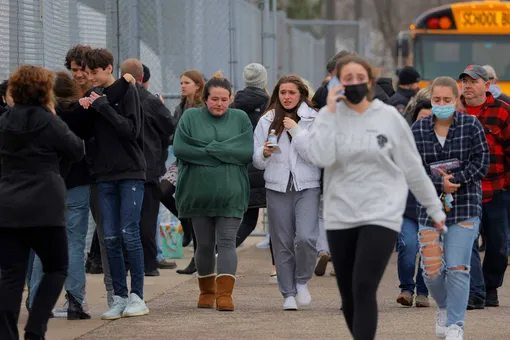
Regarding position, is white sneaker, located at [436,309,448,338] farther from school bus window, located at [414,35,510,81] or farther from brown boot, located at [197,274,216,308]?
school bus window, located at [414,35,510,81]

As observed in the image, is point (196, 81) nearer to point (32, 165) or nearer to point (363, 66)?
point (32, 165)

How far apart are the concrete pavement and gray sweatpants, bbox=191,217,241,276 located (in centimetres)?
38

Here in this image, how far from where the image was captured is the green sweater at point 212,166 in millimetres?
9617

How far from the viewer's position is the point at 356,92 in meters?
6.83

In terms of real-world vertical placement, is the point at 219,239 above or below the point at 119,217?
below

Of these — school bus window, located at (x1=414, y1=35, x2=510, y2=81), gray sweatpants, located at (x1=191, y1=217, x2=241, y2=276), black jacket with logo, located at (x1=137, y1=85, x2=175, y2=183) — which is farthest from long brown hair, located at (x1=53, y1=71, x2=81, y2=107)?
school bus window, located at (x1=414, y1=35, x2=510, y2=81)

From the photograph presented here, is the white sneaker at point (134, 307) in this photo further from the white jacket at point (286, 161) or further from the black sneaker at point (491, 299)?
the black sneaker at point (491, 299)

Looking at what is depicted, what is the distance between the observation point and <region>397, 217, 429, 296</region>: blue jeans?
398 inches

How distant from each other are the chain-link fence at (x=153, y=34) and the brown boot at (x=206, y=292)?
2.16m

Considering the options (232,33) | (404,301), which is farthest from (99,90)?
(232,33)

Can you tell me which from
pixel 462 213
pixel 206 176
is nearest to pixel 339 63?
pixel 462 213

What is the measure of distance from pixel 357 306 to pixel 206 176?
3058 mm

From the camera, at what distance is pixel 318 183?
991 cm

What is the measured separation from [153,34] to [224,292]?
4.68 metres
